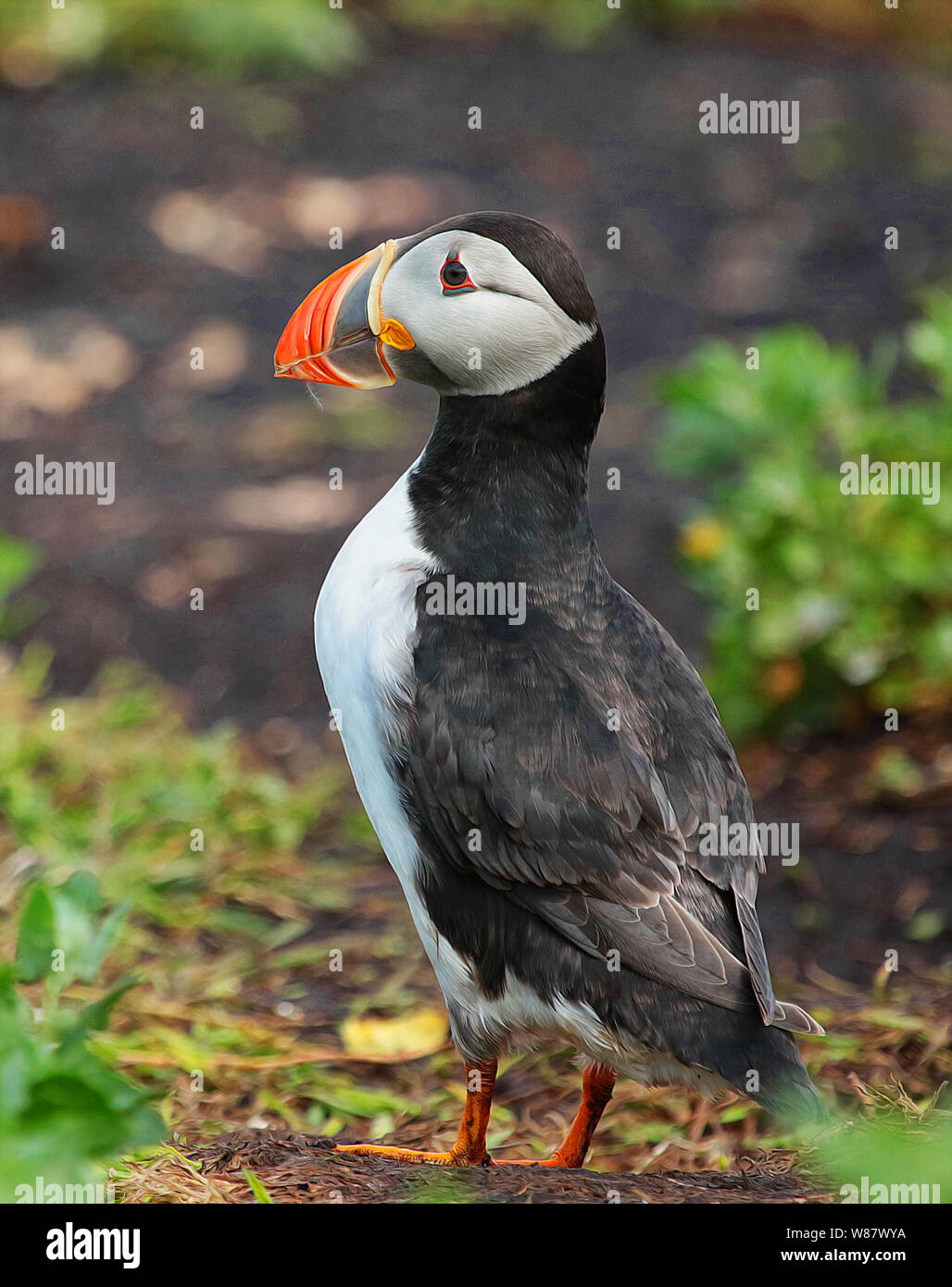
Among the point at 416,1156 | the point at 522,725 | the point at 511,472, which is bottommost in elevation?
the point at 416,1156

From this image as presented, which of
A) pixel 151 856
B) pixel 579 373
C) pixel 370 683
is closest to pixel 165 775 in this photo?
pixel 151 856

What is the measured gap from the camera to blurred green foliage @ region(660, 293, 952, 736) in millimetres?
4594

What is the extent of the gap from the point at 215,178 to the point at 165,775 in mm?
5602

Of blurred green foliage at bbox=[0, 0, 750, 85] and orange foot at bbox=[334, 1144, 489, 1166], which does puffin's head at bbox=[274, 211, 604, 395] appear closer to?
orange foot at bbox=[334, 1144, 489, 1166]

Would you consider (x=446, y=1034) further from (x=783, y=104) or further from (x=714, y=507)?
(x=783, y=104)

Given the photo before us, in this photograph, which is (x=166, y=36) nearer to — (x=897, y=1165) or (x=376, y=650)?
(x=376, y=650)

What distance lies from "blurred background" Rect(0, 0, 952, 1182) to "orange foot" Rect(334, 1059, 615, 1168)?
40 centimetres

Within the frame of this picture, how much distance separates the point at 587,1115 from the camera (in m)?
3.12

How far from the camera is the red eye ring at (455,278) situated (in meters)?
2.81

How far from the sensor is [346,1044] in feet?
12.6

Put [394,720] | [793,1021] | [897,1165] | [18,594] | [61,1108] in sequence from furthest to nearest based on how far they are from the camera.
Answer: [18,594]
[394,720]
[793,1021]
[61,1108]
[897,1165]

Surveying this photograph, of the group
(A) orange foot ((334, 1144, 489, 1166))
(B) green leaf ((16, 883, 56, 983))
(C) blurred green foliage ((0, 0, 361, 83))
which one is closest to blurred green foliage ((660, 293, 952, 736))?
(A) orange foot ((334, 1144, 489, 1166))

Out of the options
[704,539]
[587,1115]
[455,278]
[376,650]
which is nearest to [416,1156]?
[587,1115]

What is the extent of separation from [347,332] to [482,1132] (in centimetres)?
176
